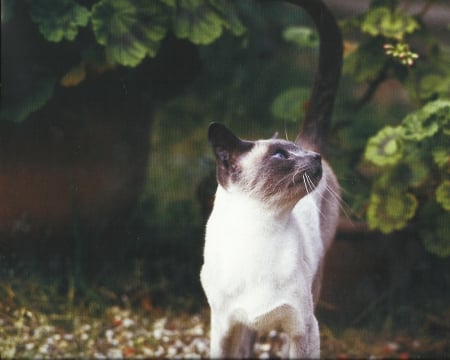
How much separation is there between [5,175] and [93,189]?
0.38m

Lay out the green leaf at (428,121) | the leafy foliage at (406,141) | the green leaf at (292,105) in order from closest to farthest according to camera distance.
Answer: the green leaf at (428,121), the leafy foliage at (406,141), the green leaf at (292,105)

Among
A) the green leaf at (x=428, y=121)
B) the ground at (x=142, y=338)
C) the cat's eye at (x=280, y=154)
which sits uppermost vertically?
the green leaf at (x=428, y=121)

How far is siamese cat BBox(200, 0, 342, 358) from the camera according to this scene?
6.40 ft

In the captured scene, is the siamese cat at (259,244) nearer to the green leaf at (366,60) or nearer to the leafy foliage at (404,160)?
the leafy foliage at (404,160)

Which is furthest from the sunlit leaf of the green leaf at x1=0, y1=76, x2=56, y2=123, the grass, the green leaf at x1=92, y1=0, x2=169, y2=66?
the grass

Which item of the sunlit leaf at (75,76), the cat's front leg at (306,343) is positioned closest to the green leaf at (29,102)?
the sunlit leaf at (75,76)

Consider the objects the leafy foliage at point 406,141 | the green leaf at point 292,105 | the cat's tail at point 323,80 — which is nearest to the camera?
the cat's tail at point 323,80

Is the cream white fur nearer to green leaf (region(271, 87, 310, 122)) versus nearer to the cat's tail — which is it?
the cat's tail

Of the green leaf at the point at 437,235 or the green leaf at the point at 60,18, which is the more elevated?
the green leaf at the point at 60,18

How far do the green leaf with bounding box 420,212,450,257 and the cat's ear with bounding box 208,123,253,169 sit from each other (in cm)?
119

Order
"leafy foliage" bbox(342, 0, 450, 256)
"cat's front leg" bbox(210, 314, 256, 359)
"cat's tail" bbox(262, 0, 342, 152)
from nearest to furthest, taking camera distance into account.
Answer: "cat's front leg" bbox(210, 314, 256, 359), "cat's tail" bbox(262, 0, 342, 152), "leafy foliage" bbox(342, 0, 450, 256)

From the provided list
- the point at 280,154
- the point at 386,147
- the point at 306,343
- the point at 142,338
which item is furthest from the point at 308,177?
the point at 142,338

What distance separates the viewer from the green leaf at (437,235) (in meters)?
2.85

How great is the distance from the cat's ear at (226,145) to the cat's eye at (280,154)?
0.07 meters
